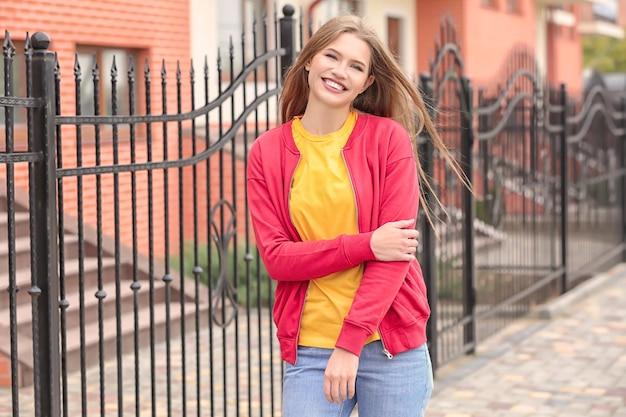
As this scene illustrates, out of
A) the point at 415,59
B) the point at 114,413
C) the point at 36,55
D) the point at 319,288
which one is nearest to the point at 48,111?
the point at 36,55

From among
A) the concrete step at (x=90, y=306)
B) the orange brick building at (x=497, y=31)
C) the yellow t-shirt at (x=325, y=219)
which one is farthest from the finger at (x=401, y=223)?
the orange brick building at (x=497, y=31)

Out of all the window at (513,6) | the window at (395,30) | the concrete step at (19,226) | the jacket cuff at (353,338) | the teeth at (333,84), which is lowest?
the jacket cuff at (353,338)

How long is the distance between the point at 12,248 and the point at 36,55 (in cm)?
68

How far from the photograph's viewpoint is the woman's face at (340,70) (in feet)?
11.2

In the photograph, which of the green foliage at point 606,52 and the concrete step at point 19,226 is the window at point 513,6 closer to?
the concrete step at point 19,226

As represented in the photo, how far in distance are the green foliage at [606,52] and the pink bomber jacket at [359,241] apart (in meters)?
50.2

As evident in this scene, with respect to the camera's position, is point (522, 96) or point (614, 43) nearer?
point (522, 96)

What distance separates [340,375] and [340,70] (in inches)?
33.6

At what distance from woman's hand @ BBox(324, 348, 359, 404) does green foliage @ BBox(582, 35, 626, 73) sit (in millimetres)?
50416

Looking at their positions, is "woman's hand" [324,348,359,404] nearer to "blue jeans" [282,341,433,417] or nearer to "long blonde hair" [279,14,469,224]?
"blue jeans" [282,341,433,417]

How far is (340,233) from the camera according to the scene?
11.3 ft

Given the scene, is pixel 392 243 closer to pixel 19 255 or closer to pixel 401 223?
pixel 401 223

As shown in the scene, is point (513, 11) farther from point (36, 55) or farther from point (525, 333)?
point (36, 55)

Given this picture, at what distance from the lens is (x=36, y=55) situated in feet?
13.8
